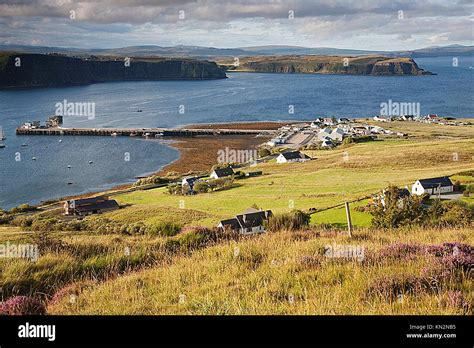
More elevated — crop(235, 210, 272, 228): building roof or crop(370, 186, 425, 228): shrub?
crop(370, 186, 425, 228): shrub

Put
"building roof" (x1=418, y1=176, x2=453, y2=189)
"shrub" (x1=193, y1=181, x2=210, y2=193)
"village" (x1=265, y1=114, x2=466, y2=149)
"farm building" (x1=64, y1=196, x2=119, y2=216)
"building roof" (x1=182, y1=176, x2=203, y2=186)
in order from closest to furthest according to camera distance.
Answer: "building roof" (x1=418, y1=176, x2=453, y2=189), "farm building" (x1=64, y1=196, x2=119, y2=216), "shrub" (x1=193, y1=181, x2=210, y2=193), "building roof" (x1=182, y1=176, x2=203, y2=186), "village" (x1=265, y1=114, x2=466, y2=149)

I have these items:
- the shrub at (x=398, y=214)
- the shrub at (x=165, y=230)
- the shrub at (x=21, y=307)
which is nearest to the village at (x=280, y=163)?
the shrub at (x=165, y=230)

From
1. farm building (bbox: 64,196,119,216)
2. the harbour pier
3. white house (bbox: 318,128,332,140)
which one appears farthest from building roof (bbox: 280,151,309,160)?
farm building (bbox: 64,196,119,216)

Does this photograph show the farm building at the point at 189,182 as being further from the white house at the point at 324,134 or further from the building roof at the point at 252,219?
the white house at the point at 324,134

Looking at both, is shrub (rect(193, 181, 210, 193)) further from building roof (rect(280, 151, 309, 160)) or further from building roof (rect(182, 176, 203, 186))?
building roof (rect(280, 151, 309, 160))

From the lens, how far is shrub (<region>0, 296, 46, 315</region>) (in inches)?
271

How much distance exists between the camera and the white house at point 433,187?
42619 millimetres

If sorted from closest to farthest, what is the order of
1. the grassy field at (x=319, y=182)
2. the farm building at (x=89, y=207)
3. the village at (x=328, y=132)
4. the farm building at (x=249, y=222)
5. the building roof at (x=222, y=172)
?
the farm building at (x=249, y=222)
the grassy field at (x=319, y=182)
the farm building at (x=89, y=207)
the building roof at (x=222, y=172)
the village at (x=328, y=132)

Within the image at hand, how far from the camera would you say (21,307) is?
23.2 feet

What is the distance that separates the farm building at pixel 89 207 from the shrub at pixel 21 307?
45431 mm

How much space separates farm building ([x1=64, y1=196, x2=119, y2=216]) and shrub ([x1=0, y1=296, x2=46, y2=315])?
149 ft

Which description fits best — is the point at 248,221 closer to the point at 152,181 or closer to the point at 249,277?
the point at 249,277

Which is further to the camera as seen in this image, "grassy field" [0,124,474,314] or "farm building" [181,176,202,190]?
"farm building" [181,176,202,190]

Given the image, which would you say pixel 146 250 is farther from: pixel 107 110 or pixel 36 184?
pixel 107 110
